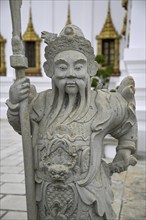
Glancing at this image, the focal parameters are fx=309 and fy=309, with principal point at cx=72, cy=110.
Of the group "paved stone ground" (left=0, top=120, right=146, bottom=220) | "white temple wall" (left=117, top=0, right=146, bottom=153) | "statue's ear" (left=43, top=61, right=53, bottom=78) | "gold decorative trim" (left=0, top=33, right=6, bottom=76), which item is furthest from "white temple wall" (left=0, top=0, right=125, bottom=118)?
"statue's ear" (left=43, top=61, right=53, bottom=78)

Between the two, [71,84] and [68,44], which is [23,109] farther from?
[68,44]

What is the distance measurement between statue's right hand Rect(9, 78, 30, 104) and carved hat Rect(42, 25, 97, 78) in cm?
19

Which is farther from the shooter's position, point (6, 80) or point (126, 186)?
point (6, 80)

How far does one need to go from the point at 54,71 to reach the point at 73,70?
13 centimetres

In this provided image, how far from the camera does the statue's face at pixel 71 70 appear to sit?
176 centimetres

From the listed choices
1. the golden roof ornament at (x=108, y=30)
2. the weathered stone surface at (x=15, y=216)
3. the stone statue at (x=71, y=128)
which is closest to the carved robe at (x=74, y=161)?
the stone statue at (x=71, y=128)

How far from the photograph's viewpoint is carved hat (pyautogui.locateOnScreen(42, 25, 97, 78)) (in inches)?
70.2

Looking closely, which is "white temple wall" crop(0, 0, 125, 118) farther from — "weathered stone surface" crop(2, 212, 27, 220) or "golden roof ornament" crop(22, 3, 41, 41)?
"weathered stone surface" crop(2, 212, 27, 220)

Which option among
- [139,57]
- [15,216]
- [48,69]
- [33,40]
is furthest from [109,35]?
[48,69]

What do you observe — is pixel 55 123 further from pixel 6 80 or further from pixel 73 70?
pixel 6 80

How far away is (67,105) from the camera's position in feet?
6.11

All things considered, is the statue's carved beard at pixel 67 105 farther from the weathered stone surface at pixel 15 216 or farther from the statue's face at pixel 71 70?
the weathered stone surface at pixel 15 216

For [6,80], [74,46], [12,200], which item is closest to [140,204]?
[12,200]

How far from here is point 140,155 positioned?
16.8 ft
